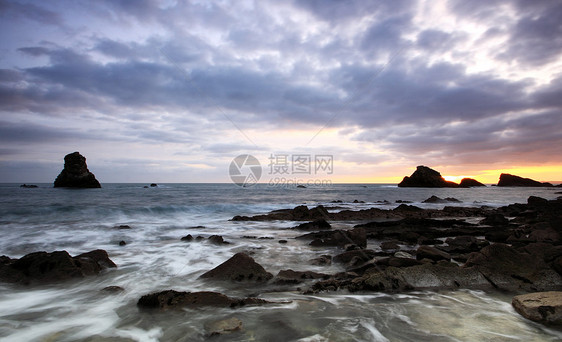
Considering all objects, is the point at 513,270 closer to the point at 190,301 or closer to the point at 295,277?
the point at 295,277

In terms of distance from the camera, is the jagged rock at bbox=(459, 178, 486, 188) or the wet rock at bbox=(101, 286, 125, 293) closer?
the wet rock at bbox=(101, 286, 125, 293)

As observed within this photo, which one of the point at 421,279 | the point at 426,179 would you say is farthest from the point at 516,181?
the point at 421,279

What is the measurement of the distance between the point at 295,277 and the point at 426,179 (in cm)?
8149

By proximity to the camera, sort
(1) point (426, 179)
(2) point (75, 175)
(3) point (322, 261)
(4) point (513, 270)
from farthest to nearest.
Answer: (1) point (426, 179)
(2) point (75, 175)
(3) point (322, 261)
(4) point (513, 270)

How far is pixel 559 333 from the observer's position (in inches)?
128

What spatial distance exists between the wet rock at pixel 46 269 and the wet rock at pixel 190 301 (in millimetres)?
2462

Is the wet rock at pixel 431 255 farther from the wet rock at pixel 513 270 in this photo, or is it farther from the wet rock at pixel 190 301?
the wet rock at pixel 190 301

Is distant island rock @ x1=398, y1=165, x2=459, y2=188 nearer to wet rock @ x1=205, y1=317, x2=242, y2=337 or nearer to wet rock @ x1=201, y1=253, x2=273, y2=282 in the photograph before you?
wet rock @ x1=201, y1=253, x2=273, y2=282

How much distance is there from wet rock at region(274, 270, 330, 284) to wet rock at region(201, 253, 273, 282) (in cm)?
27

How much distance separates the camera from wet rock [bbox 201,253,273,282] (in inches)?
213

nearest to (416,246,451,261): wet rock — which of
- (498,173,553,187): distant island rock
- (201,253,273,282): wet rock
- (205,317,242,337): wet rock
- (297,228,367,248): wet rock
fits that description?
(297,228,367,248): wet rock

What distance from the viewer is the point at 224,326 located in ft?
11.4

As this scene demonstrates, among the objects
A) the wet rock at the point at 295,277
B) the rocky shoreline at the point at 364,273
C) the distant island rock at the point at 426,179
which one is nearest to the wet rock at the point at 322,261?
the rocky shoreline at the point at 364,273

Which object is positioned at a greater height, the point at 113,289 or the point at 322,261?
the point at 322,261
